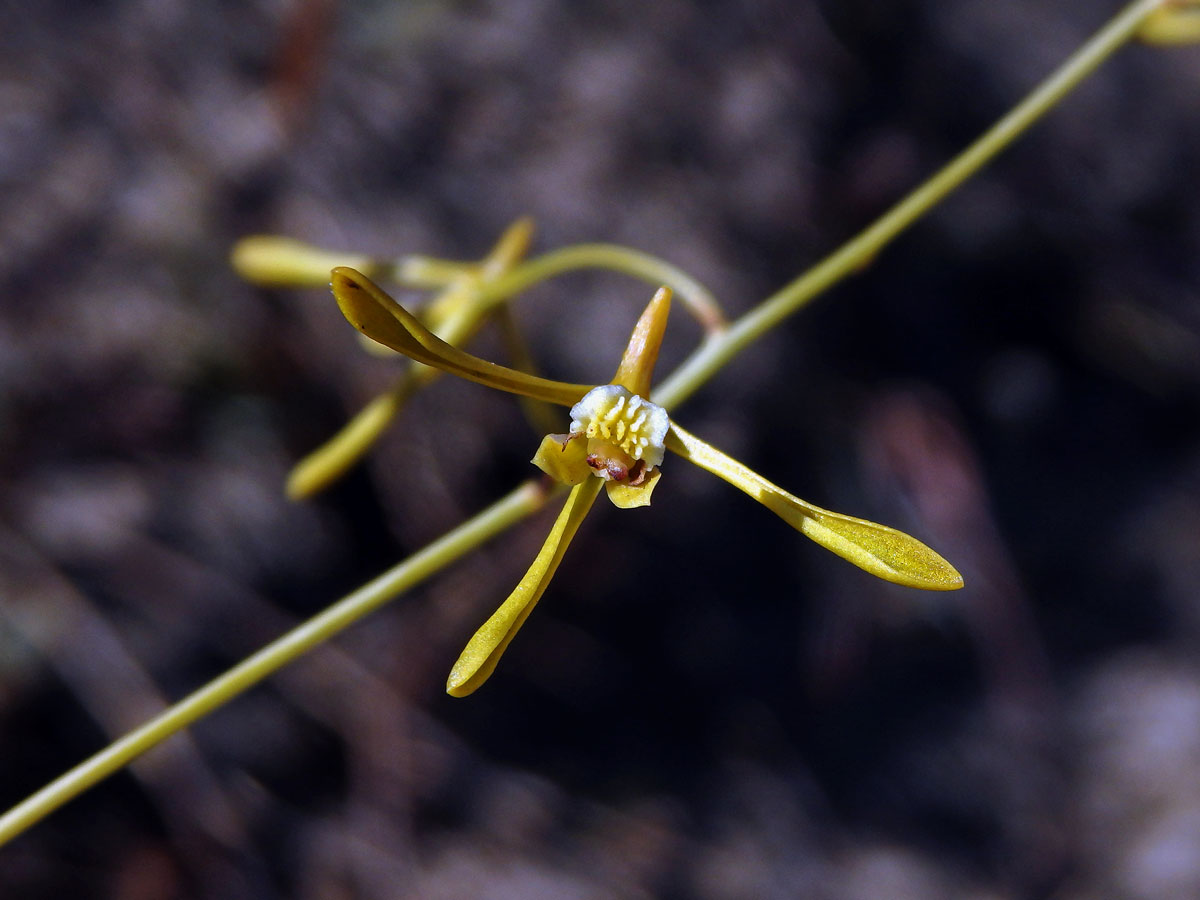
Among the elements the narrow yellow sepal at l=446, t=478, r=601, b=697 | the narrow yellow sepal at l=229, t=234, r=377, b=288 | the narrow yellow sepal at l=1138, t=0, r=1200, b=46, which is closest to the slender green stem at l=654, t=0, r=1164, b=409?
the narrow yellow sepal at l=1138, t=0, r=1200, b=46

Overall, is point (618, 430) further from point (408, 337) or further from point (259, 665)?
point (259, 665)

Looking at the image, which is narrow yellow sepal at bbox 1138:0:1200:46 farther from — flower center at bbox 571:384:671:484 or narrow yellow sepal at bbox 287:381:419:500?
narrow yellow sepal at bbox 287:381:419:500

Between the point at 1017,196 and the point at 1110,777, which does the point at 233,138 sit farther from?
the point at 1110,777

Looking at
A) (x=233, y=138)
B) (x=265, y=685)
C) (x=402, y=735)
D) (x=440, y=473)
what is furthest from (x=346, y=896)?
(x=233, y=138)

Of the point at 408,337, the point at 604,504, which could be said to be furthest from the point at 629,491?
the point at 604,504

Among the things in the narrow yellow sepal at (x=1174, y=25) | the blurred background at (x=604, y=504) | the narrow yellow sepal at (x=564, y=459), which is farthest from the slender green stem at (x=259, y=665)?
the narrow yellow sepal at (x=1174, y=25)

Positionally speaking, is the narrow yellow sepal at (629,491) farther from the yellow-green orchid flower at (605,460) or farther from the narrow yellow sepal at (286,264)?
the narrow yellow sepal at (286,264)
